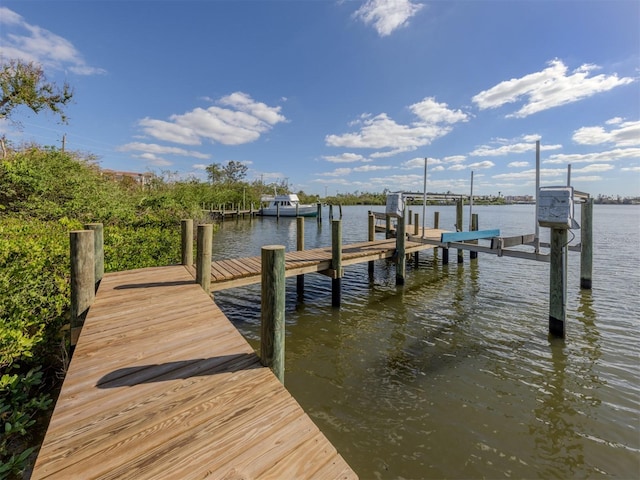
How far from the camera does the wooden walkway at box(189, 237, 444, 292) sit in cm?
557

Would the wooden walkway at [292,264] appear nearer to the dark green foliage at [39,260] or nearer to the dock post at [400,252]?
the dock post at [400,252]

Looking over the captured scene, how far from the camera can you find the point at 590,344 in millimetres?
5301

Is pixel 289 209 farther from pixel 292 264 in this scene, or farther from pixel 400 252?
pixel 292 264

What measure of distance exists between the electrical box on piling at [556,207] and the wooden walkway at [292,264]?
4.03 meters

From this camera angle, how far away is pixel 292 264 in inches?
266

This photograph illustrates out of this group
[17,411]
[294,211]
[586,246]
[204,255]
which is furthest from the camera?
[294,211]

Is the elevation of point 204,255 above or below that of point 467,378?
above

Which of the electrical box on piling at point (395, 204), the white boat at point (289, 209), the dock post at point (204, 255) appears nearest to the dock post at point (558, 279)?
the electrical box on piling at point (395, 204)

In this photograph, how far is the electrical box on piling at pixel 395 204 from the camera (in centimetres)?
901

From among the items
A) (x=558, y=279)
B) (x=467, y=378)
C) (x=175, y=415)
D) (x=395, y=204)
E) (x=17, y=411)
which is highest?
(x=395, y=204)

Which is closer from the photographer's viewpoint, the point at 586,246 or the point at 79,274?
the point at 79,274

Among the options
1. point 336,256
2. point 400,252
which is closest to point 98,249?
point 336,256

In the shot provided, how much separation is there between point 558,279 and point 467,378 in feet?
9.14

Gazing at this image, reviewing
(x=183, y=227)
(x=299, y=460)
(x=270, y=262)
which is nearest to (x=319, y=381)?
(x=270, y=262)
